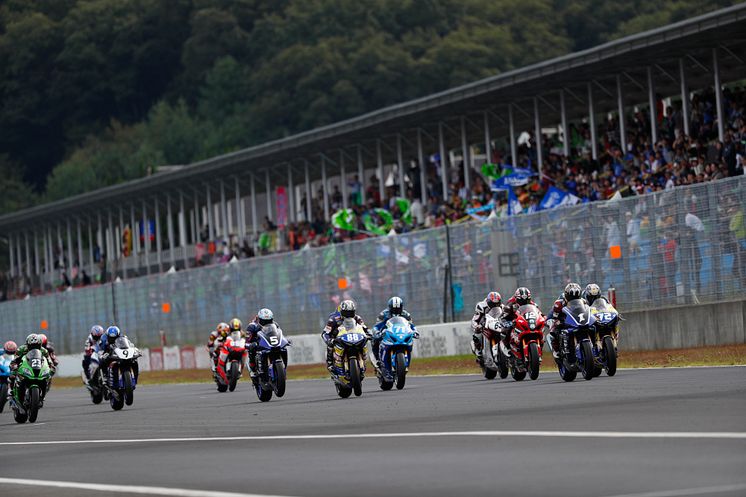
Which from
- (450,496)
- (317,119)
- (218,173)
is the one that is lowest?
(450,496)

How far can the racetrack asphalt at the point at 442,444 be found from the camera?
38.4ft

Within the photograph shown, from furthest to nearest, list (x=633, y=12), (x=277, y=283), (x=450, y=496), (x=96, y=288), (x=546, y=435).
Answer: (x=633, y=12)
(x=96, y=288)
(x=277, y=283)
(x=546, y=435)
(x=450, y=496)

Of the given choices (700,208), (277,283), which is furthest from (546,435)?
(277,283)

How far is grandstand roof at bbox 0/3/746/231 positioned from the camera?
133ft

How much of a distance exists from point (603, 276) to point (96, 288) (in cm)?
2615

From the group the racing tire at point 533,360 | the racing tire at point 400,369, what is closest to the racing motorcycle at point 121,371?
the racing tire at point 400,369

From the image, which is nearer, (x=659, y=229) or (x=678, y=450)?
(x=678, y=450)

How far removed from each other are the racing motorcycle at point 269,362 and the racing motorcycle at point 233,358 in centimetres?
533

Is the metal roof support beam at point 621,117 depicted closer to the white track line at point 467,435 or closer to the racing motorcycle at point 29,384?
the racing motorcycle at point 29,384

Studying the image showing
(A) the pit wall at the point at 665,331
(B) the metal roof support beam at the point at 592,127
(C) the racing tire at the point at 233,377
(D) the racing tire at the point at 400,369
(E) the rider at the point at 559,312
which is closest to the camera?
(E) the rider at the point at 559,312

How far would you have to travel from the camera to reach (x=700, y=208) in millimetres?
31438

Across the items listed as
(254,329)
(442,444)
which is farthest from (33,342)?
(442,444)

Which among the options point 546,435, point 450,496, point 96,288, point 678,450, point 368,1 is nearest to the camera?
point 450,496

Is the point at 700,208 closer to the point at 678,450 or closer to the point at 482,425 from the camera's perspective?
the point at 482,425
